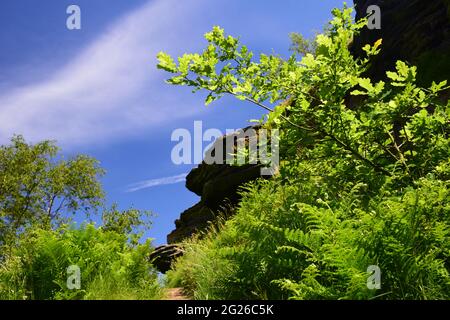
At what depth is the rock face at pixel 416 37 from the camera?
1345 centimetres

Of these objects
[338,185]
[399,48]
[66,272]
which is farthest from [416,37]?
[66,272]

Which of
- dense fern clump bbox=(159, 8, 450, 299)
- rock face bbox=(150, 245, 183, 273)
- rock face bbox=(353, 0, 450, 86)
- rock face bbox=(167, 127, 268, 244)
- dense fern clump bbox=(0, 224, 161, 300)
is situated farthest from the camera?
rock face bbox=(167, 127, 268, 244)

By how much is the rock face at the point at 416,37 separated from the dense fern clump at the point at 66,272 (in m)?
10.8

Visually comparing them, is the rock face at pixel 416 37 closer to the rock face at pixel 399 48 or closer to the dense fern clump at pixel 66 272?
the rock face at pixel 399 48

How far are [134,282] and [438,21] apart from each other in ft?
43.9

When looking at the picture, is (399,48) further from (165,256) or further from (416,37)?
(165,256)

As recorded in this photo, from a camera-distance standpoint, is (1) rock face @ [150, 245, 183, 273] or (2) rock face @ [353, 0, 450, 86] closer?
(2) rock face @ [353, 0, 450, 86]

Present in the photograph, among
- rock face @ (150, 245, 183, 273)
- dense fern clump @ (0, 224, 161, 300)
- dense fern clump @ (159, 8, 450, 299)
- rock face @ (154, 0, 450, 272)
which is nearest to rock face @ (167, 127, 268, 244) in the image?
rock face @ (154, 0, 450, 272)

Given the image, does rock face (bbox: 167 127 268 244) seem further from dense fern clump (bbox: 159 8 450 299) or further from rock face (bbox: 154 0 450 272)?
dense fern clump (bbox: 159 8 450 299)

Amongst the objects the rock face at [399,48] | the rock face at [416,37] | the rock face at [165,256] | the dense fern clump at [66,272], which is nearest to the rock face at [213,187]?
the rock face at [399,48]

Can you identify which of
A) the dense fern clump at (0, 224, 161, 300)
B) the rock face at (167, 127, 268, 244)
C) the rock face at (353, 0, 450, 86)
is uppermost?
the rock face at (353, 0, 450, 86)

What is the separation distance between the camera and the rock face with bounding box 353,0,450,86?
13.4 m

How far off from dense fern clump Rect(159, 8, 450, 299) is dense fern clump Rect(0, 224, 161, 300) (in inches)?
55.3
